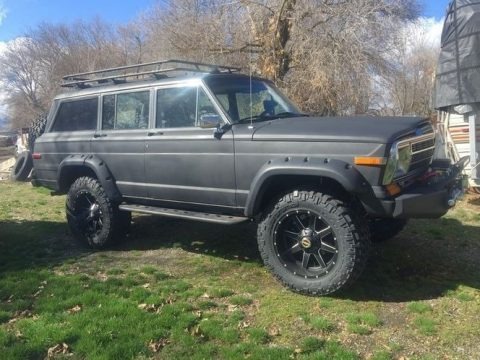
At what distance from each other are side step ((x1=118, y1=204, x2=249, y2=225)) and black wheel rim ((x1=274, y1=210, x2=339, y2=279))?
46 centimetres

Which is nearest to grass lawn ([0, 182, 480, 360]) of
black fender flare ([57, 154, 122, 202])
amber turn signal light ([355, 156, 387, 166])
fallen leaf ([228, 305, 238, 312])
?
fallen leaf ([228, 305, 238, 312])

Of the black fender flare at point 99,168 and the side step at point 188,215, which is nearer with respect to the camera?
the side step at point 188,215

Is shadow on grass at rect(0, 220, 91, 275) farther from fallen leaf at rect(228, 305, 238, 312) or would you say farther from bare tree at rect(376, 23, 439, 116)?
bare tree at rect(376, 23, 439, 116)

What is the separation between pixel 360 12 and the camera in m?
14.2

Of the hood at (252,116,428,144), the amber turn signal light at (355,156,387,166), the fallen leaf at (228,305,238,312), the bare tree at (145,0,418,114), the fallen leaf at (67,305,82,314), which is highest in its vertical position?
the bare tree at (145,0,418,114)

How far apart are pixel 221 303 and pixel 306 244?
3.12 feet

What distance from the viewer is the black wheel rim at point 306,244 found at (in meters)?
4.49

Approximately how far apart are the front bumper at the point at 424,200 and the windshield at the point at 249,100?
A: 1731mm

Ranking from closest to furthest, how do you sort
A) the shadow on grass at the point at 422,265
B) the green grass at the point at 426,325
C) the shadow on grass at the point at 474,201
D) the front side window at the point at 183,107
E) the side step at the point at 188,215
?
1. the green grass at the point at 426,325
2. the shadow on grass at the point at 422,265
3. the side step at the point at 188,215
4. the front side window at the point at 183,107
5. the shadow on grass at the point at 474,201

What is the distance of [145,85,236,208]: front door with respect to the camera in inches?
→ 199

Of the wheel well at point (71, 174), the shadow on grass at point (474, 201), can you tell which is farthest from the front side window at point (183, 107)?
the shadow on grass at point (474, 201)

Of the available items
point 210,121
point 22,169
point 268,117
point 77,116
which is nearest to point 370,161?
point 268,117

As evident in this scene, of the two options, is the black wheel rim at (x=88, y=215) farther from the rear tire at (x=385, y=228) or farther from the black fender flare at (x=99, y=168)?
the rear tire at (x=385, y=228)

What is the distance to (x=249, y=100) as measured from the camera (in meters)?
5.54
